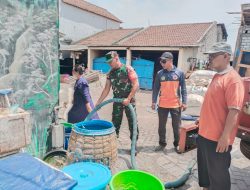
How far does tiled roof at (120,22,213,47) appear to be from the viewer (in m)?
17.5

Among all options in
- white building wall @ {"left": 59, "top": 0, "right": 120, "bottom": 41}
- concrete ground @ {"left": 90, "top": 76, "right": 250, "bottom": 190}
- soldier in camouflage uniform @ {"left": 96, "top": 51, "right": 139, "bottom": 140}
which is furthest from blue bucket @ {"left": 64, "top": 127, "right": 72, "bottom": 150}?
white building wall @ {"left": 59, "top": 0, "right": 120, "bottom": 41}

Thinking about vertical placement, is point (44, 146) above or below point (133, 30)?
below

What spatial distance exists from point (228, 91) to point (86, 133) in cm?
158

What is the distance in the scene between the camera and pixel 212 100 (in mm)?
2734

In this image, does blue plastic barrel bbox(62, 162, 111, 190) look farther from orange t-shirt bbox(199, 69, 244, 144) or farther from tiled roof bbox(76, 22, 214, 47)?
tiled roof bbox(76, 22, 214, 47)

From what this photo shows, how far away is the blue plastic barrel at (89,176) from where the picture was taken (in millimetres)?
1944

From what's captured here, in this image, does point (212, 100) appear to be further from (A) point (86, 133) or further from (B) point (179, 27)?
(B) point (179, 27)

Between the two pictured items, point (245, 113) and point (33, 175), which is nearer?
point (33, 175)

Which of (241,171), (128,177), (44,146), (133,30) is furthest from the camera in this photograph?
(133,30)

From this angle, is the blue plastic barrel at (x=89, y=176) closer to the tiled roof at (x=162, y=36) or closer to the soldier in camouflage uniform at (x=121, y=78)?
the soldier in camouflage uniform at (x=121, y=78)

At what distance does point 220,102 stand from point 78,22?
82.9ft

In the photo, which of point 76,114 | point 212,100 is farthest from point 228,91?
point 76,114

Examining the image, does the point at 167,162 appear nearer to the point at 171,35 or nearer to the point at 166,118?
the point at 166,118

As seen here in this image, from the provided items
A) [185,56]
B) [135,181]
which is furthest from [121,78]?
[185,56]
